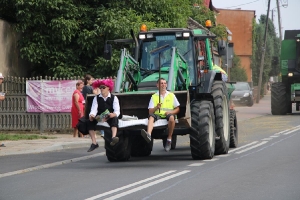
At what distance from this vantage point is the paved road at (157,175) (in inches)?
442

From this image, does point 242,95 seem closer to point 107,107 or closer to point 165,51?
point 165,51

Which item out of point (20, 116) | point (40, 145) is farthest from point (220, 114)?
point (20, 116)

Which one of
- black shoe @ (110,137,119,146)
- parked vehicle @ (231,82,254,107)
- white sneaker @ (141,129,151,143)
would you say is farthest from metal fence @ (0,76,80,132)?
parked vehicle @ (231,82,254,107)

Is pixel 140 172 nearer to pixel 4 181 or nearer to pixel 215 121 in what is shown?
pixel 4 181

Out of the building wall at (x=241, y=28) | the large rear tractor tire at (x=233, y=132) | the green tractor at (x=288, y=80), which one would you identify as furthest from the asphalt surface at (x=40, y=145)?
the building wall at (x=241, y=28)

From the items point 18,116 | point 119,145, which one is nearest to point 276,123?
point 18,116

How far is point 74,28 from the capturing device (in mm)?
29109

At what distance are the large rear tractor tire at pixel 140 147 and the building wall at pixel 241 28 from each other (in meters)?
70.5

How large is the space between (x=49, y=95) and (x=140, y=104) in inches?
431

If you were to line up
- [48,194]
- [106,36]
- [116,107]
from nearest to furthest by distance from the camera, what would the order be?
[48,194] → [116,107] → [106,36]

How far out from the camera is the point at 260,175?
13258 millimetres

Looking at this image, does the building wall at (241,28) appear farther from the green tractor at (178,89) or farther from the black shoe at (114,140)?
the black shoe at (114,140)

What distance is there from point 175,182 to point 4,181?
2770mm

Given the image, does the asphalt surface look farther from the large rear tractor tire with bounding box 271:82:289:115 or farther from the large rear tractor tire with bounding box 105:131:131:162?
the large rear tractor tire with bounding box 271:82:289:115
